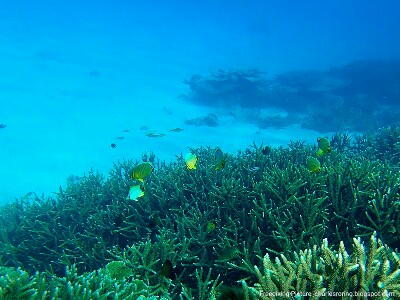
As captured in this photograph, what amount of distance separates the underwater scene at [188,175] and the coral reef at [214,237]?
3 cm

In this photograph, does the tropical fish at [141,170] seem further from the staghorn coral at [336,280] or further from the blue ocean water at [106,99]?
the blue ocean water at [106,99]

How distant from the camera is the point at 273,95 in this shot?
25406mm

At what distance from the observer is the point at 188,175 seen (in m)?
7.02

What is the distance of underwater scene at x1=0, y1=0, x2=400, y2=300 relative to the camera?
363 centimetres

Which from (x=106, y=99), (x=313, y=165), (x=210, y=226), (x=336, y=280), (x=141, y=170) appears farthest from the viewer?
(x=106, y=99)

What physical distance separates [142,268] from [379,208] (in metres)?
3.67

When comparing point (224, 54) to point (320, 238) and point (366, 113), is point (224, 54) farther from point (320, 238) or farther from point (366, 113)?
point (320, 238)

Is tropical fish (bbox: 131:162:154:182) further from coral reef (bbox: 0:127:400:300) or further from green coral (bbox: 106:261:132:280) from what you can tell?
green coral (bbox: 106:261:132:280)

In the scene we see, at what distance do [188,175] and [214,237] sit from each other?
88.4 inches

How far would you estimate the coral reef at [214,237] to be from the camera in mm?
2916

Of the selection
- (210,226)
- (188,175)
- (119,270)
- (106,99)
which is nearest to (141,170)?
(210,226)

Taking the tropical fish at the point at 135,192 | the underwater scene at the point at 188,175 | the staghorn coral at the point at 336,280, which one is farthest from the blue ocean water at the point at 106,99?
the staghorn coral at the point at 336,280

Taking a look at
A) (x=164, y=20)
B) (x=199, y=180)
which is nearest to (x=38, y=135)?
(x=199, y=180)

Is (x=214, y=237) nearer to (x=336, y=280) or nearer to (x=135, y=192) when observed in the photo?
(x=135, y=192)
